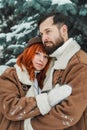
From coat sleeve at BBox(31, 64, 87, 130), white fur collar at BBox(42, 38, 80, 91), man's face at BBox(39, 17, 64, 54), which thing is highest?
man's face at BBox(39, 17, 64, 54)

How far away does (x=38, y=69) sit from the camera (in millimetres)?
2127

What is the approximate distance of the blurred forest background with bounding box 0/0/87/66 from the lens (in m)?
2.40

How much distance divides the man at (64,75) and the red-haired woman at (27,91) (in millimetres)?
40

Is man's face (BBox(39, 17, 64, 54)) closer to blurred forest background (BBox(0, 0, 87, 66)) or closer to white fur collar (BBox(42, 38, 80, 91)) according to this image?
white fur collar (BBox(42, 38, 80, 91))

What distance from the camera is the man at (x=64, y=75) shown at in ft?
6.13

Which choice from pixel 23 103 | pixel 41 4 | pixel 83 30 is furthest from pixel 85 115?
pixel 41 4

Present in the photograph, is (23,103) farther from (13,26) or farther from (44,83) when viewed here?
(13,26)

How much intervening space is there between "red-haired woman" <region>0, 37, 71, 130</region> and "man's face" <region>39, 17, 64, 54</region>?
88 mm

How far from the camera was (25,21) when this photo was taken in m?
2.48

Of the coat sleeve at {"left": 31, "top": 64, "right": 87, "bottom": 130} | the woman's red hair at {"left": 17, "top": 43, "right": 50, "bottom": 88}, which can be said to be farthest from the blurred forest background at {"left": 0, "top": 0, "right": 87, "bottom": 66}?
the coat sleeve at {"left": 31, "top": 64, "right": 87, "bottom": 130}

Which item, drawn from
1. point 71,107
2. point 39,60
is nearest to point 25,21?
point 39,60

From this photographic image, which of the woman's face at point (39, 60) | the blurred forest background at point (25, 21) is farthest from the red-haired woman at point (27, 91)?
the blurred forest background at point (25, 21)

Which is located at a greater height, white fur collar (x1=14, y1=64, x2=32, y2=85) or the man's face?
the man's face

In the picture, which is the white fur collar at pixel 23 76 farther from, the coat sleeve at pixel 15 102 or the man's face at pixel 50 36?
the man's face at pixel 50 36
